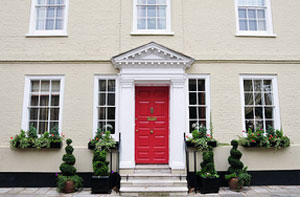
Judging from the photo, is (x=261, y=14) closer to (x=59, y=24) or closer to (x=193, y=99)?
(x=193, y=99)

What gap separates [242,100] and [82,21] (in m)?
5.64

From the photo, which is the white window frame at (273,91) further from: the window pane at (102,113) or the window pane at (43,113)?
the window pane at (43,113)

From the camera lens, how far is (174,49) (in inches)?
276

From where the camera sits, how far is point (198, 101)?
6.93m

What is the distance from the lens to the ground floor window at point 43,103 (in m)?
6.83

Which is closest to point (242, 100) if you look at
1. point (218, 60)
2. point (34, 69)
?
point (218, 60)

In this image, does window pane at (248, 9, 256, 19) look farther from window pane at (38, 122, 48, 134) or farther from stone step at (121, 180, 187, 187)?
window pane at (38, 122, 48, 134)

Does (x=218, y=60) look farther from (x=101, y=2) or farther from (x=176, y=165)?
(x=101, y=2)

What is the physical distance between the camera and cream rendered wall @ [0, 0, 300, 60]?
7.03m

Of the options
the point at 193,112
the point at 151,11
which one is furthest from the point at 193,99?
the point at 151,11

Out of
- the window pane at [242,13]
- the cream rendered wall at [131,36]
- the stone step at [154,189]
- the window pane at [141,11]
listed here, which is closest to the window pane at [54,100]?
the cream rendered wall at [131,36]

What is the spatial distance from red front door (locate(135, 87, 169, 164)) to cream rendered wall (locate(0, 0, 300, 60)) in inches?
69.1

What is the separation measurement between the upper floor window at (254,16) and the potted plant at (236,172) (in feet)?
12.6

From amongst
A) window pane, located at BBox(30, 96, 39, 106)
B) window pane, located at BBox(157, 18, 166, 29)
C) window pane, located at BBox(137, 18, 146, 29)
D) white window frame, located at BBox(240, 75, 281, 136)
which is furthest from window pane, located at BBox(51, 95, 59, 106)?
white window frame, located at BBox(240, 75, 281, 136)
